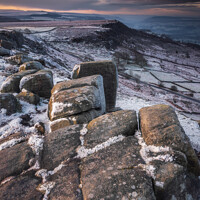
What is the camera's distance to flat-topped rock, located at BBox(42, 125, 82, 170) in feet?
18.2

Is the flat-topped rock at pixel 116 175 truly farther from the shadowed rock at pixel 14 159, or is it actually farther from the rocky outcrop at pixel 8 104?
the rocky outcrop at pixel 8 104

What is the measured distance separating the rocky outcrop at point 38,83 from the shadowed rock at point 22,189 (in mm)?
8575

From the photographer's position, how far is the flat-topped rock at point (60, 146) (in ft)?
18.2

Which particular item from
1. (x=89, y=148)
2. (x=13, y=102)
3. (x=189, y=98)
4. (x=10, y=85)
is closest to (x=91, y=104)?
(x=89, y=148)

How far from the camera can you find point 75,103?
841cm

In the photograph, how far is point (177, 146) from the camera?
5262 mm

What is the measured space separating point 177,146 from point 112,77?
9.99 metres

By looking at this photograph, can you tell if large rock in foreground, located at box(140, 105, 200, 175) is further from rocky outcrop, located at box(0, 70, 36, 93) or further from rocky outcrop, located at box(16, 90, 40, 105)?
rocky outcrop, located at box(0, 70, 36, 93)

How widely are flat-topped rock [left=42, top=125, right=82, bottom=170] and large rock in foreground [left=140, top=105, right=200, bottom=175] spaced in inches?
112

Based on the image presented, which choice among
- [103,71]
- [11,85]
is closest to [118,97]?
[103,71]

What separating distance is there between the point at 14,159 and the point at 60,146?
170 cm

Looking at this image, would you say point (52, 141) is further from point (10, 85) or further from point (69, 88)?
point (10, 85)

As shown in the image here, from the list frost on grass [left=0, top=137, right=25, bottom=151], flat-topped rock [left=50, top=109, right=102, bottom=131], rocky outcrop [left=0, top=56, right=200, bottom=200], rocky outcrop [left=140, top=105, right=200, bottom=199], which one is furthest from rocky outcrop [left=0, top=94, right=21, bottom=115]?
rocky outcrop [left=140, top=105, right=200, bottom=199]

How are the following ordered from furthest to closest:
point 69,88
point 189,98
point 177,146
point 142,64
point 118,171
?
point 142,64 → point 189,98 → point 69,88 → point 177,146 → point 118,171
